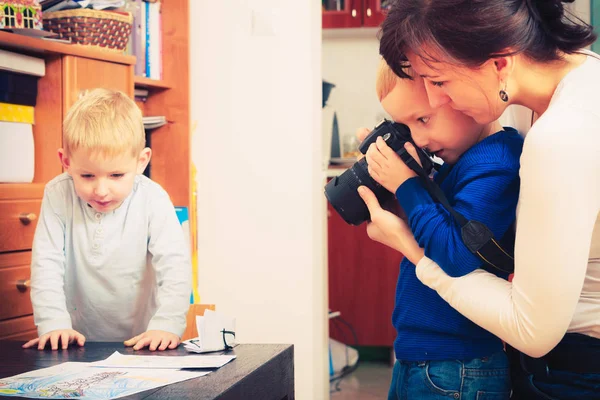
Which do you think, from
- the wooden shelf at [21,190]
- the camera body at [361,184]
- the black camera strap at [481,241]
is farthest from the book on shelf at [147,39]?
the black camera strap at [481,241]

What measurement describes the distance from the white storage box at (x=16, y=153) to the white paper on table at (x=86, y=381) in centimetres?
105

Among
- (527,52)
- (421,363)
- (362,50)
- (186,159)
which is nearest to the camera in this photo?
(527,52)

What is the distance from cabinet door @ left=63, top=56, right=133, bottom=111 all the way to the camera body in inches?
40.9

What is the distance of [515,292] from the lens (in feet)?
3.10

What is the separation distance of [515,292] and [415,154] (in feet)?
0.91

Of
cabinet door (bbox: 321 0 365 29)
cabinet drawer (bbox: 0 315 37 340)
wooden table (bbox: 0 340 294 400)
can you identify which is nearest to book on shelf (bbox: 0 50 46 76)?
cabinet drawer (bbox: 0 315 37 340)

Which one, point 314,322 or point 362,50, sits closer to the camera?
point 314,322

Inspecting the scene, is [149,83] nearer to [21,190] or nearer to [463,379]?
[21,190]

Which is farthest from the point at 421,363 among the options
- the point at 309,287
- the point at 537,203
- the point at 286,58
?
the point at 286,58

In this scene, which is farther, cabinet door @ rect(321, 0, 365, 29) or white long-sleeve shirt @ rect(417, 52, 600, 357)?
cabinet door @ rect(321, 0, 365, 29)

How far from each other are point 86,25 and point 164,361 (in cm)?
133

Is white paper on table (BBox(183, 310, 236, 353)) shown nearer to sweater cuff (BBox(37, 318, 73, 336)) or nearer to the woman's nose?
sweater cuff (BBox(37, 318, 73, 336))

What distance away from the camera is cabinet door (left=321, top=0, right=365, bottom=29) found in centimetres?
408

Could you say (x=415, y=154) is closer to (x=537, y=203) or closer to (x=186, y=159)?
(x=537, y=203)
